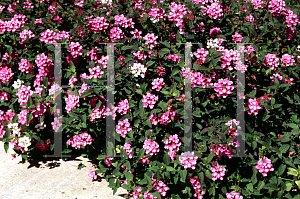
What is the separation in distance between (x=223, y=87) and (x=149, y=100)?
0.76 metres

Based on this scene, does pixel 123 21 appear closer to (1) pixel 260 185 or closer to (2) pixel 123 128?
(2) pixel 123 128

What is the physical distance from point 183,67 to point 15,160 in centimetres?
241

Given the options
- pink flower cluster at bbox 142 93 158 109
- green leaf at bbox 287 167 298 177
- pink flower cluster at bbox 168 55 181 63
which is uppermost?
pink flower cluster at bbox 168 55 181 63

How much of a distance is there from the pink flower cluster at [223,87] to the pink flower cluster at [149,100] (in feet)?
2.07

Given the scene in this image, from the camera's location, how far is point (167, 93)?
3035 millimetres

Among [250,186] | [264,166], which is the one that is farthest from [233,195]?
[264,166]

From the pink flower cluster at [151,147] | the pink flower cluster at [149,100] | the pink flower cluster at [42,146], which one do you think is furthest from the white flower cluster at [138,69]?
the pink flower cluster at [42,146]

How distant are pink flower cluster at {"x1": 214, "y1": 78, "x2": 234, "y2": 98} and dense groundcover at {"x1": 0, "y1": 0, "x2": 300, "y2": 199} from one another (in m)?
0.01

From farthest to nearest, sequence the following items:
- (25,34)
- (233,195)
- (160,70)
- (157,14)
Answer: (25,34) < (157,14) < (160,70) < (233,195)

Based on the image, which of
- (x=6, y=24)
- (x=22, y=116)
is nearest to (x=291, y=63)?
(x=22, y=116)

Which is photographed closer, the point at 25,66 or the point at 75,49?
the point at 75,49

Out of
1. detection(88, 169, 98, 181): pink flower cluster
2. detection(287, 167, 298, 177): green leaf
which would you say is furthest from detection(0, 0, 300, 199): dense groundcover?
detection(88, 169, 98, 181): pink flower cluster

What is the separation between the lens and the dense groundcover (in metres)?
3.00

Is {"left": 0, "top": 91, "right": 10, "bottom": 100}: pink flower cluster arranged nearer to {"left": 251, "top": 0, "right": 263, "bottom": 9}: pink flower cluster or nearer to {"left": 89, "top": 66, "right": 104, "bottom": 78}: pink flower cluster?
{"left": 89, "top": 66, "right": 104, "bottom": 78}: pink flower cluster
